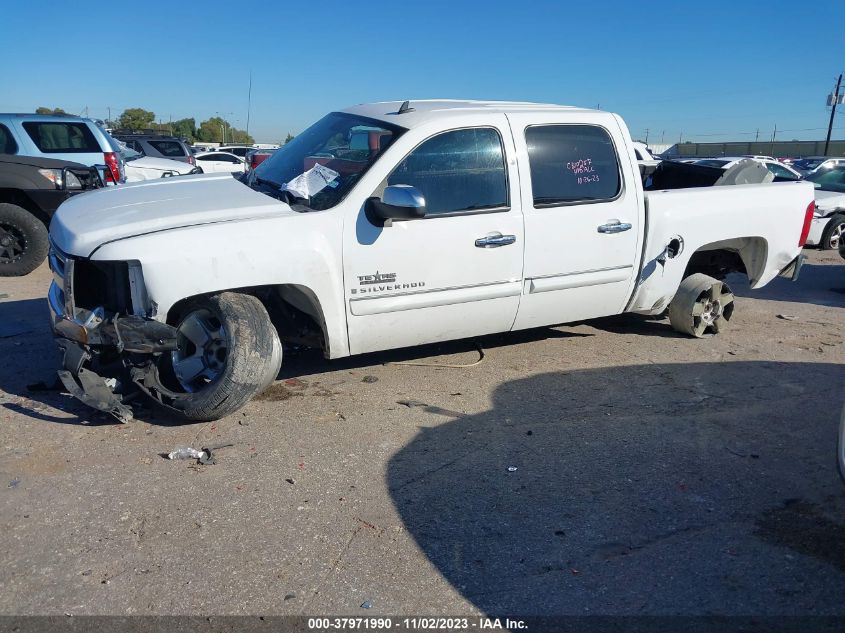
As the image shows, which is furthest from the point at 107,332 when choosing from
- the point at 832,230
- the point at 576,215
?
the point at 832,230

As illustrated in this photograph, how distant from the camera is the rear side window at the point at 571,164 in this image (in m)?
5.07

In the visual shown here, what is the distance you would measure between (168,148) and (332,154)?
1642 cm

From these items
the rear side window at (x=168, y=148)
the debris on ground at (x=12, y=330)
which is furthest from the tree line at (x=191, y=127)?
the debris on ground at (x=12, y=330)

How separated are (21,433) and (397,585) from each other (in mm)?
2559

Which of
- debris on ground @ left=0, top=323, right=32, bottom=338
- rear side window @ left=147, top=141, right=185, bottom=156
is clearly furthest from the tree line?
debris on ground @ left=0, top=323, right=32, bottom=338

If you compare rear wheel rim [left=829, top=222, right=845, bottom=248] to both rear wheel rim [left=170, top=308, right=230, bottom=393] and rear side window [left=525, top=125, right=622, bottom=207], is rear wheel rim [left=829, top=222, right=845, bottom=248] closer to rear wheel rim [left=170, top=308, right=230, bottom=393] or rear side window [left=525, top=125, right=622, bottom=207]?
rear side window [left=525, top=125, right=622, bottom=207]

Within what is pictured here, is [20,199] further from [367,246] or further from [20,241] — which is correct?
[367,246]

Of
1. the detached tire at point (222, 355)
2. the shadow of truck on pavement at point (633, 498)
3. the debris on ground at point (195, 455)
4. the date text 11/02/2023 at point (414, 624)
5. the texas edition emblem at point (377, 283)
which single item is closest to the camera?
the date text 11/02/2023 at point (414, 624)

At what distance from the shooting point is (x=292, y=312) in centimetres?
481

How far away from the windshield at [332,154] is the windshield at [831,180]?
10.6 meters

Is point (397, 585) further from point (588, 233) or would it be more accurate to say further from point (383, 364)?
point (588, 233)

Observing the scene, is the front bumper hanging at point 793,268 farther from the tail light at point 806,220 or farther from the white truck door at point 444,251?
the white truck door at point 444,251

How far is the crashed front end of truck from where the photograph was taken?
13.3 ft

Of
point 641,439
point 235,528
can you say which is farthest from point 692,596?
point 235,528
